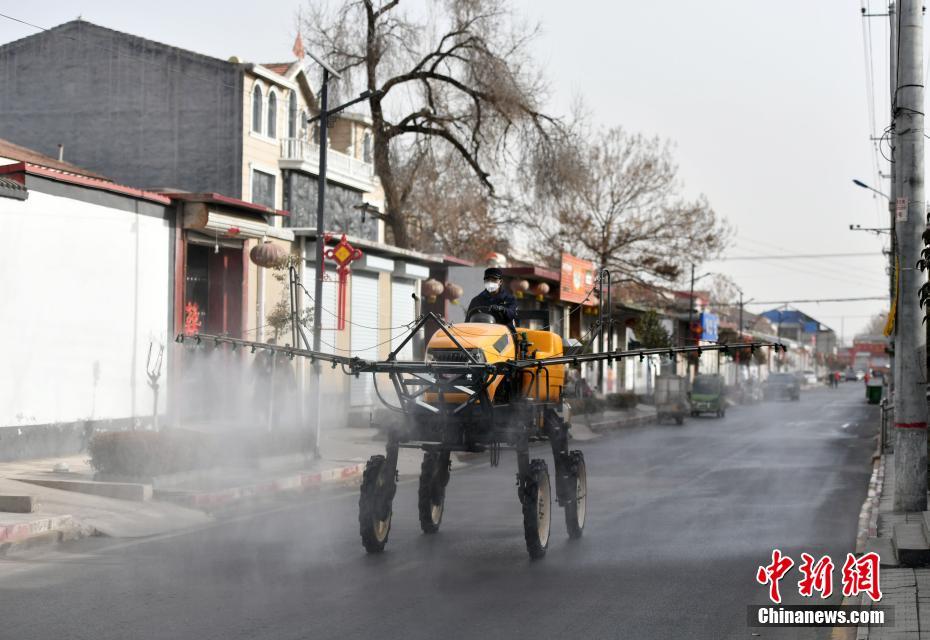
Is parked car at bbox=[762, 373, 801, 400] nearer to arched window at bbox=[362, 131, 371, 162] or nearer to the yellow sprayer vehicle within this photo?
arched window at bbox=[362, 131, 371, 162]

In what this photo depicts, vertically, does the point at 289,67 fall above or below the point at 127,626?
above

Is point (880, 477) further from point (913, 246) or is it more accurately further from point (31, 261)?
point (31, 261)

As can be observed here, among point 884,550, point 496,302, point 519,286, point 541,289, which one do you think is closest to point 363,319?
point 519,286

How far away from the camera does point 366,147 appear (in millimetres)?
42500

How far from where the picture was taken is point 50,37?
32750 millimetres

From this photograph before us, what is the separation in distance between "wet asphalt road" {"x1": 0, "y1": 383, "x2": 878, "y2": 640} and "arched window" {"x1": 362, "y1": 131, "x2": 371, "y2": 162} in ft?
88.6

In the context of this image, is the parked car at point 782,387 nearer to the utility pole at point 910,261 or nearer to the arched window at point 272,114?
the arched window at point 272,114

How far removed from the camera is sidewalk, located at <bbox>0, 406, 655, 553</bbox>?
11.7 m

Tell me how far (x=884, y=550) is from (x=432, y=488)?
15.1 feet

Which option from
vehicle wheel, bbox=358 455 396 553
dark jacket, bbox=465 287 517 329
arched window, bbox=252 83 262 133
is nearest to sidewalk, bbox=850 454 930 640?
dark jacket, bbox=465 287 517 329

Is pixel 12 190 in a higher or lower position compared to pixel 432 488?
higher

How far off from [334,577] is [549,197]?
26656mm

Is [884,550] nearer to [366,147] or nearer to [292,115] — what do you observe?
[292,115]

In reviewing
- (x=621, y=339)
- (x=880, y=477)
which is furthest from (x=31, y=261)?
(x=621, y=339)
